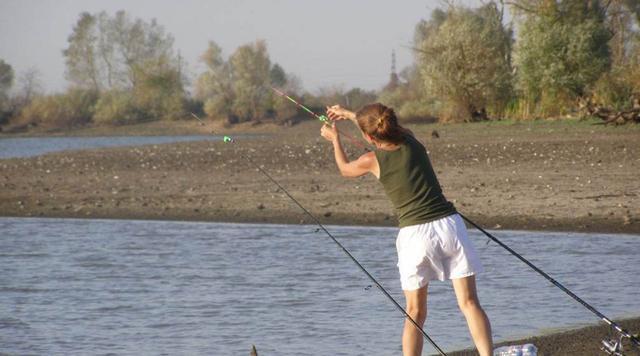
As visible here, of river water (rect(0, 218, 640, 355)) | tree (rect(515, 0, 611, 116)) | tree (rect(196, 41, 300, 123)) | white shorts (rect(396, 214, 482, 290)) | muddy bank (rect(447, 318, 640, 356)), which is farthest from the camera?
tree (rect(196, 41, 300, 123))

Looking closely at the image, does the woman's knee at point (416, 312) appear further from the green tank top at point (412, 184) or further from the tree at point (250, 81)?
the tree at point (250, 81)

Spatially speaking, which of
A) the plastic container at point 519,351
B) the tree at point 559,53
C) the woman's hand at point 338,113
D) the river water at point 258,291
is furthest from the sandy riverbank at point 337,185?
the tree at point 559,53

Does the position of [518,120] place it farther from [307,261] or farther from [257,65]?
[257,65]

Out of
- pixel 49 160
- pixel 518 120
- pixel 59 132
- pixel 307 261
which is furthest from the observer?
pixel 59 132

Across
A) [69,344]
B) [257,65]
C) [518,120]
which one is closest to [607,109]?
[518,120]

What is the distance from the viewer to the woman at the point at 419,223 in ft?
21.8

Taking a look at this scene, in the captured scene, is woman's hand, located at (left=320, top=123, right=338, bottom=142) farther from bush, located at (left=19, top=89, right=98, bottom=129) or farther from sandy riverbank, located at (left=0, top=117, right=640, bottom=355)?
bush, located at (left=19, top=89, right=98, bottom=129)

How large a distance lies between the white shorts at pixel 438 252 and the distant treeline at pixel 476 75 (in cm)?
1331

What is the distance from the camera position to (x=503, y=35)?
43.4 metres

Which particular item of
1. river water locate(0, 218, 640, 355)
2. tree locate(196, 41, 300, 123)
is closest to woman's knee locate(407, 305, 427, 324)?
river water locate(0, 218, 640, 355)

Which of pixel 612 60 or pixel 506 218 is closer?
pixel 506 218

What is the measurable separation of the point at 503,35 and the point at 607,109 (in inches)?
577

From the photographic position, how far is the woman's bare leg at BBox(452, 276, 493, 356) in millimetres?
6695

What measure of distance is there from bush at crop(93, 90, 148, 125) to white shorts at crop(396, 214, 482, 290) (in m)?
55.0
